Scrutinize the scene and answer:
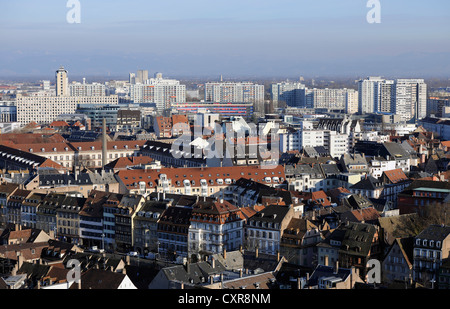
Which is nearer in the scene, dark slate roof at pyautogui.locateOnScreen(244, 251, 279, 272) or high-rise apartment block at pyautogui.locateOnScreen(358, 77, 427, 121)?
dark slate roof at pyautogui.locateOnScreen(244, 251, 279, 272)

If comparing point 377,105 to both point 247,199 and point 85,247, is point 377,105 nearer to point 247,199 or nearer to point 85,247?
point 247,199

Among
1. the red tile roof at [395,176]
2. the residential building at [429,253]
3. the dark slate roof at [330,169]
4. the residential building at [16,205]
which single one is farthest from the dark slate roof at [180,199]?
the dark slate roof at [330,169]

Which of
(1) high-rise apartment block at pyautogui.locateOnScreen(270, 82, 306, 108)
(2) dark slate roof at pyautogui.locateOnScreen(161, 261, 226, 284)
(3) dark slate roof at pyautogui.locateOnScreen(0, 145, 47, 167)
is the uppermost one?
(1) high-rise apartment block at pyautogui.locateOnScreen(270, 82, 306, 108)

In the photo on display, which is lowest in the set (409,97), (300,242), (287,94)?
(300,242)

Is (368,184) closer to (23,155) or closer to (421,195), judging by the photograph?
(421,195)

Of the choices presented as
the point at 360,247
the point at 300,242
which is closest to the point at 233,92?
the point at 300,242

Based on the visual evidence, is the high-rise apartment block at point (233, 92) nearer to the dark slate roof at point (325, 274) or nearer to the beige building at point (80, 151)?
the beige building at point (80, 151)

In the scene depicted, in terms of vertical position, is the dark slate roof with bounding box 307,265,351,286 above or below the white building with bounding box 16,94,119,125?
below

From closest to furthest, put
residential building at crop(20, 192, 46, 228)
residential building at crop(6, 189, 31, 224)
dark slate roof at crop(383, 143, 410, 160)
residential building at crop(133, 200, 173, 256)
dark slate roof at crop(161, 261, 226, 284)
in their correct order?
dark slate roof at crop(161, 261, 226, 284)
residential building at crop(133, 200, 173, 256)
residential building at crop(20, 192, 46, 228)
residential building at crop(6, 189, 31, 224)
dark slate roof at crop(383, 143, 410, 160)

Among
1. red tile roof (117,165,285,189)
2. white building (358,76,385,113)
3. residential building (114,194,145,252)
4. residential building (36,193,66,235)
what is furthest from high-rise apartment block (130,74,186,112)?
residential building (114,194,145,252)

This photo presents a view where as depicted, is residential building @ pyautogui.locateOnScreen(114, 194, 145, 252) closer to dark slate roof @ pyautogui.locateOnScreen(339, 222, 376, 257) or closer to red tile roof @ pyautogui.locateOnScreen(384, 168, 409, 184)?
dark slate roof @ pyautogui.locateOnScreen(339, 222, 376, 257)
